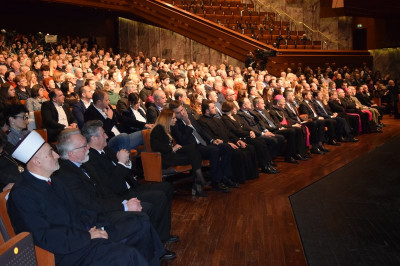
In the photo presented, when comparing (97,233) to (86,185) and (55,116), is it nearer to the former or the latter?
(86,185)

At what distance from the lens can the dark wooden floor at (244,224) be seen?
11.1 ft

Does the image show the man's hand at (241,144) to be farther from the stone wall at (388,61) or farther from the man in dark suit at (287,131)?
the stone wall at (388,61)

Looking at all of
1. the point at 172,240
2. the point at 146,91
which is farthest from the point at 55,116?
the point at 172,240

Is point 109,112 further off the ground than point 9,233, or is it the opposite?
point 109,112

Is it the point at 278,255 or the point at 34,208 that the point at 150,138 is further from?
the point at 34,208

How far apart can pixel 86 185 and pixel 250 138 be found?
3.70 m

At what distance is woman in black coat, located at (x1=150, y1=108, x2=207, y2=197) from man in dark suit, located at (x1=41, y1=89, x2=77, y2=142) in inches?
51.1

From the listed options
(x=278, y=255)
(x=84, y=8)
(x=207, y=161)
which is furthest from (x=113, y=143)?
(x=84, y=8)

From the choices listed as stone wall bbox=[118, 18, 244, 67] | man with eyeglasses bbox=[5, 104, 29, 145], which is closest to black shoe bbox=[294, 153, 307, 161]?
man with eyeglasses bbox=[5, 104, 29, 145]

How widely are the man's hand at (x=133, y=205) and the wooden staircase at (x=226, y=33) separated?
11975mm

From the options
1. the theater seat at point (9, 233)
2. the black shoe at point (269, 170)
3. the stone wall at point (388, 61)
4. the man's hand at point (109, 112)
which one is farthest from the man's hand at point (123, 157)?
the stone wall at point (388, 61)

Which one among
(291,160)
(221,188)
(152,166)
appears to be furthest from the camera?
(291,160)

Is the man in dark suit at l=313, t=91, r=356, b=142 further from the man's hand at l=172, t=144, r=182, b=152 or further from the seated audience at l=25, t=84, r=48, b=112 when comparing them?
the seated audience at l=25, t=84, r=48, b=112

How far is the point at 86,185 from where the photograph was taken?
9.73ft
